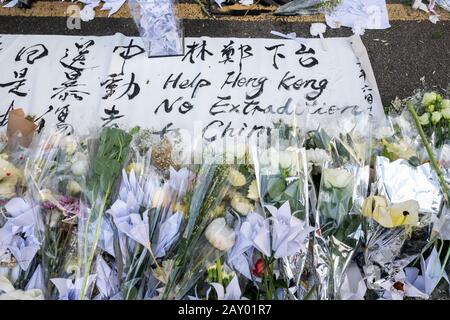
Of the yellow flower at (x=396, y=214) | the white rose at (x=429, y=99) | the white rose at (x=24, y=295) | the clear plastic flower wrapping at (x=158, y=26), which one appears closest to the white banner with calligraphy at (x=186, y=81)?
the clear plastic flower wrapping at (x=158, y=26)

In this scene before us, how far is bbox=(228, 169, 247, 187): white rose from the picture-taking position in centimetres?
186

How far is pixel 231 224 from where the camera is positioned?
183 centimetres

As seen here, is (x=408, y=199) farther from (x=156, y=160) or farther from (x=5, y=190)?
(x=5, y=190)

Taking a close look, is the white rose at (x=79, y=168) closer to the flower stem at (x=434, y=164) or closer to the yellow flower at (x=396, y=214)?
the yellow flower at (x=396, y=214)

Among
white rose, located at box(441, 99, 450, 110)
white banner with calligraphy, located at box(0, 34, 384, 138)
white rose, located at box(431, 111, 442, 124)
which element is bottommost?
white banner with calligraphy, located at box(0, 34, 384, 138)

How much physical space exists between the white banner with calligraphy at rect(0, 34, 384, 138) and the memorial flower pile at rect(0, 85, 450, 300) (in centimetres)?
75

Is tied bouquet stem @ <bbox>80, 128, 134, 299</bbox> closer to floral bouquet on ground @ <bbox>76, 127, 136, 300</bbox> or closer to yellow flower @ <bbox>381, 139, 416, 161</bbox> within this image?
floral bouquet on ground @ <bbox>76, 127, 136, 300</bbox>

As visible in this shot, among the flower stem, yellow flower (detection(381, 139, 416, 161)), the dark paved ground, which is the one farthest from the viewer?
the dark paved ground

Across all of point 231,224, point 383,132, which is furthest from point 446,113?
point 231,224

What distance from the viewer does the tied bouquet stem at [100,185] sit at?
178 cm

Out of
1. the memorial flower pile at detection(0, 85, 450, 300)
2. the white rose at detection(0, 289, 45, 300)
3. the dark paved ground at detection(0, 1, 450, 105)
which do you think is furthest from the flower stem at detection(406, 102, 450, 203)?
the white rose at detection(0, 289, 45, 300)

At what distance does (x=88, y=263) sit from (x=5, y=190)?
1.56 ft

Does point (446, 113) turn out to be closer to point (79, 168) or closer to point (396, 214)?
point (396, 214)

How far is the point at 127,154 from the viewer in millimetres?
1993
